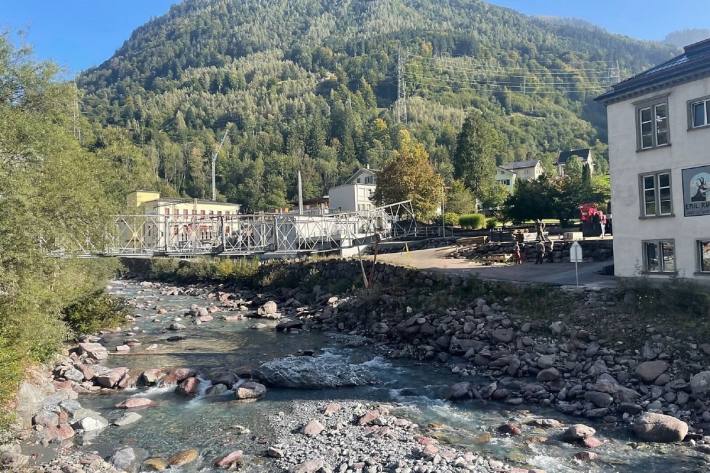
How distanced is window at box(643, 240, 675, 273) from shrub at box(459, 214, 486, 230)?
29676 mm

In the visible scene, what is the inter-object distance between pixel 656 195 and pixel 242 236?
2536 cm

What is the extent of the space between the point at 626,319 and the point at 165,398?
16.8 meters

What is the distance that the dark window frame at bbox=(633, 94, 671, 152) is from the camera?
21719mm

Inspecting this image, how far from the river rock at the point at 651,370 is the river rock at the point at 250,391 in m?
12.2

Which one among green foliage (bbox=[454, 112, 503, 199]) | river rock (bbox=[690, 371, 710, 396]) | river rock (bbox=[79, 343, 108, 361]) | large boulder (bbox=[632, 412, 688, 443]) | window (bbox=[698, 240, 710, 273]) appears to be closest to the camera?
large boulder (bbox=[632, 412, 688, 443])

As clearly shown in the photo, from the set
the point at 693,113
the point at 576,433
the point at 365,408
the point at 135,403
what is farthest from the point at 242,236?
the point at 576,433

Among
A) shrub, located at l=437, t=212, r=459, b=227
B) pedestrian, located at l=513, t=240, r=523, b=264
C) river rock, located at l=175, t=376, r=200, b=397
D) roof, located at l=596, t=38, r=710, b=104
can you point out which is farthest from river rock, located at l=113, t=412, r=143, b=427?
shrub, located at l=437, t=212, r=459, b=227

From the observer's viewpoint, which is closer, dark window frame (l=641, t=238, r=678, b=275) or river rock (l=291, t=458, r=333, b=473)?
river rock (l=291, t=458, r=333, b=473)

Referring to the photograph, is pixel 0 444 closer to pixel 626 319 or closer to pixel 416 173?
pixel 626 319

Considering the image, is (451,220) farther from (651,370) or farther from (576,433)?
(576,433)

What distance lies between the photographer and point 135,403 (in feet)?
56.1

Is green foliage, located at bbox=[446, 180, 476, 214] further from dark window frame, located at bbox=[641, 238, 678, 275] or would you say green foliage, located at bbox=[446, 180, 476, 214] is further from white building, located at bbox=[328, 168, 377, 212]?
dark window frame, located at bbox=[641, 238, 678, 275]

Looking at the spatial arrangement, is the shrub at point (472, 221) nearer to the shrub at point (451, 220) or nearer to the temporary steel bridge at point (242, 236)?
the shrub at point (451, 220)

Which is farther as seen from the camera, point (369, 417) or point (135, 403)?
point (135, 403)
